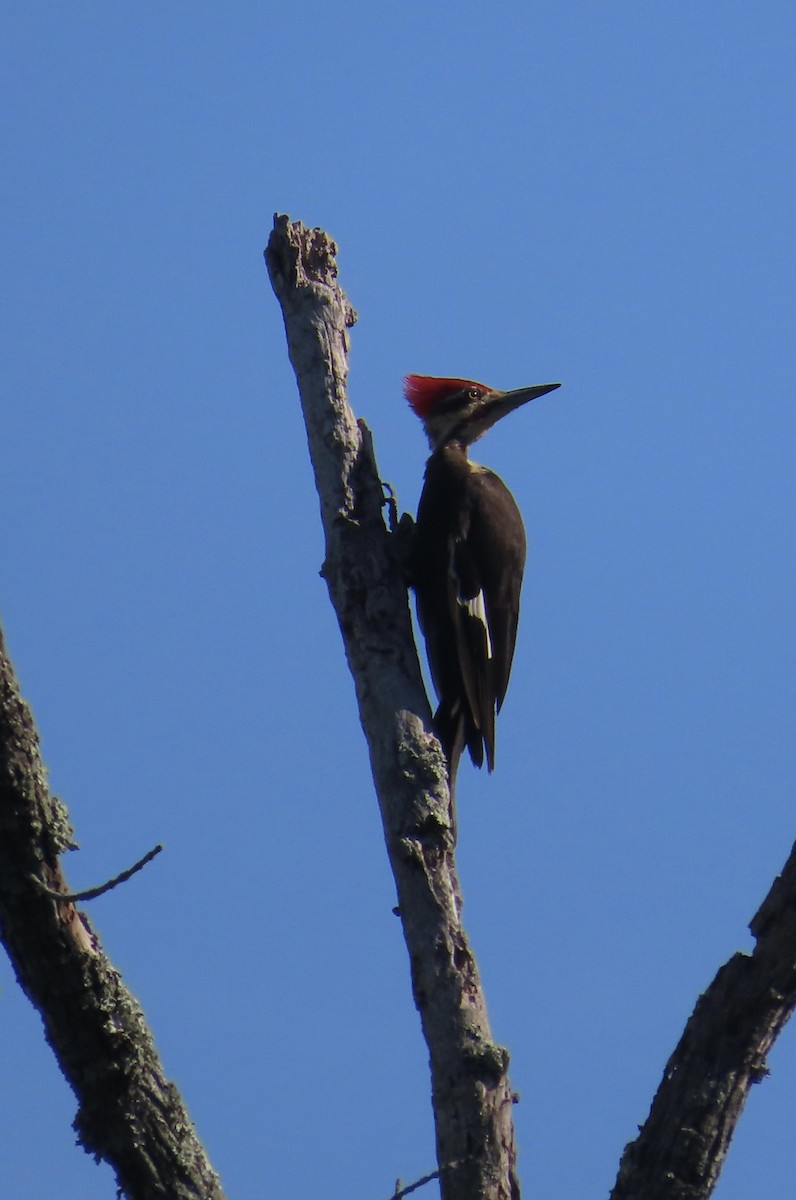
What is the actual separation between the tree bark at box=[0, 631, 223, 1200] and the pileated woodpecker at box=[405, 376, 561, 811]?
2350 millimetres

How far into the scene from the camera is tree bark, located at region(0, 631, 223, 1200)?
2768 millimetres

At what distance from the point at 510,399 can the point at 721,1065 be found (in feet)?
11.8

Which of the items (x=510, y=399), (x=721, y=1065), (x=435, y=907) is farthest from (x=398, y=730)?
(x=510, y=399)

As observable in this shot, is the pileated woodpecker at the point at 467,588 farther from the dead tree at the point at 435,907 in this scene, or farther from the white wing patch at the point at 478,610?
the dead tree at the point at 435,907

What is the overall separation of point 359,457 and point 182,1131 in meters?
2.26

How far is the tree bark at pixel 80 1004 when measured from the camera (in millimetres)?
2768

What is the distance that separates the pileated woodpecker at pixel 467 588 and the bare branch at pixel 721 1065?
2170 millimetres

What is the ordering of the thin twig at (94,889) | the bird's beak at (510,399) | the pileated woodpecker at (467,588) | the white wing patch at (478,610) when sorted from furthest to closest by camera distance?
1. the bird's beak at (510,399)
2. the white wing patch at (478,610)
3. the pileated woodpecker at (467,588)
4. the thin twig at (94,889)

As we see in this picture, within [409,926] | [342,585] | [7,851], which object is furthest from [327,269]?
[7,851]

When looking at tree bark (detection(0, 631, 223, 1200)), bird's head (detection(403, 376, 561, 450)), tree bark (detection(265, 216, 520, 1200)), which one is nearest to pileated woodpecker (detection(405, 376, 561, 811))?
bird's head (detection(403, 376, 561, 450))

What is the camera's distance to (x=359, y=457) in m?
4.54

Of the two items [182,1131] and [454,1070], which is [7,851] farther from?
[454,1070]

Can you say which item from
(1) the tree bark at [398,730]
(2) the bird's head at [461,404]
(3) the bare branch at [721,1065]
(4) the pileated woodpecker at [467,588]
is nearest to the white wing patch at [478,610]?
(4) the pileated woodpecker at [467,588]

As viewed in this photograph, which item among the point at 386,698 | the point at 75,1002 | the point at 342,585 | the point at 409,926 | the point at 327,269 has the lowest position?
the point at 75,1002
